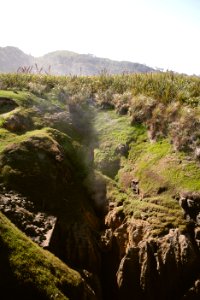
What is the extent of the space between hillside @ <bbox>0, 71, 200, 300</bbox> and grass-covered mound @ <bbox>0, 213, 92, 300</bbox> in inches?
0.9

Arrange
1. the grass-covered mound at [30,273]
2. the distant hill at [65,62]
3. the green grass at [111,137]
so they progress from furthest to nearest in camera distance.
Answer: the distant hill at [65,62] → the green grass at [111,137] → the grass-covered mound at [30,273]

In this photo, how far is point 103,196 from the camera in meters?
11.4

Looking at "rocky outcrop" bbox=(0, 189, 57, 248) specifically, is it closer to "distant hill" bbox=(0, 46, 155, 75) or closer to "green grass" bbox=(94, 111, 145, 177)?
"green grass" bbox=(94, 111, 145, 177)

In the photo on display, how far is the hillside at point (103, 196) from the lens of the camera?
302 inches

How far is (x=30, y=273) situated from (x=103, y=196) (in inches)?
203

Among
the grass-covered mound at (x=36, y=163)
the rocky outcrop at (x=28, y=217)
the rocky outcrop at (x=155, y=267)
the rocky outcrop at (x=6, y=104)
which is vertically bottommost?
the rocky outcrop at (x=155, y=267)

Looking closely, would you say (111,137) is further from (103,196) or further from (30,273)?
(30,273)

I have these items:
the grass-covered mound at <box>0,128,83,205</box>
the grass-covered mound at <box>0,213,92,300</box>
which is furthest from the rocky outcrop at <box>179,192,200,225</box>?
the grass-covered mound at <box>0,213,92,300</box>

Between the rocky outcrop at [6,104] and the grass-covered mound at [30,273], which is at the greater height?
the rocky outcrop at [6,104]

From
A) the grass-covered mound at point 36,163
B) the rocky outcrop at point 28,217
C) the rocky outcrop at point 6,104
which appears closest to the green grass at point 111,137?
the grass-covered mound at point 36,163

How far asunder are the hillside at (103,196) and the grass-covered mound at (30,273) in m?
0.02

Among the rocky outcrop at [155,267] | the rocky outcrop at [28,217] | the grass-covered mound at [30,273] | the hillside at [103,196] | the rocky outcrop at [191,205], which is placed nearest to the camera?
the grass-covered mound at [30,273]

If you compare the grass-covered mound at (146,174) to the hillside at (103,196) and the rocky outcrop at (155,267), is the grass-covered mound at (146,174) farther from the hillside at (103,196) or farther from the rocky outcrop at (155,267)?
the rocky outcrop at (155,267)

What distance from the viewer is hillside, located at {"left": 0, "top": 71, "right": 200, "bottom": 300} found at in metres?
7.67
